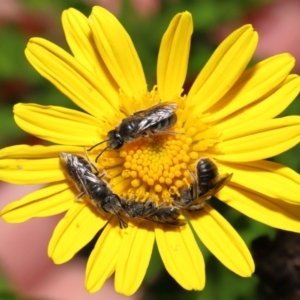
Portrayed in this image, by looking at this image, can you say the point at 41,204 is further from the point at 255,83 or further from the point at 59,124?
the point at 255,83

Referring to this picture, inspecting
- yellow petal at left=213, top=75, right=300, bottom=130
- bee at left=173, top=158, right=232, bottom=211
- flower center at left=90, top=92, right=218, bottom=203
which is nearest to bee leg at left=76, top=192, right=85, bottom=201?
flower center at left=90, top=92, right=218, bottom=203

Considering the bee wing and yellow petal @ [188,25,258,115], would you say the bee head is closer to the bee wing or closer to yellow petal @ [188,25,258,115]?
the bee wing

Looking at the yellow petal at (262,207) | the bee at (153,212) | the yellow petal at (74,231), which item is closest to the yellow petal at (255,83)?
the yellow petal at (262,207)

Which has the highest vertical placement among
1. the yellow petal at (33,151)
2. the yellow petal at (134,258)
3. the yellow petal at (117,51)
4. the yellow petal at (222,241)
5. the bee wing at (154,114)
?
the yellow petal at (117,51)

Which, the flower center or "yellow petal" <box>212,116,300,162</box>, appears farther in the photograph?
the flower center

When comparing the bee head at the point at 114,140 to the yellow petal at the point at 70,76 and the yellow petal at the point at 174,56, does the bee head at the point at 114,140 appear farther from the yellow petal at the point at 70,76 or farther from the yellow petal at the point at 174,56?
the yellow petal at the point at 174,56

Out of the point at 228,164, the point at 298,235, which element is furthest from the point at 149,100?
the point at 298,235
